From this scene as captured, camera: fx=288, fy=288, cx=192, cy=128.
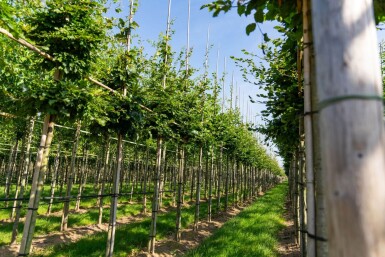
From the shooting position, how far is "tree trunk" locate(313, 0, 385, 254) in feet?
2.95

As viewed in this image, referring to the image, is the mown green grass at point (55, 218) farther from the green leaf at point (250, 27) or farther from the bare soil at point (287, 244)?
the green leaf at point (250, 27)

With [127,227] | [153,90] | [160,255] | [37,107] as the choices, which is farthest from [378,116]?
[127,227]

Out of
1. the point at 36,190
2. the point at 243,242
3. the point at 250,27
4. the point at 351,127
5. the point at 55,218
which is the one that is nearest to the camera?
the point at 351,127

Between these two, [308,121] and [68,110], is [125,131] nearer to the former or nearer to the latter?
[68,110]

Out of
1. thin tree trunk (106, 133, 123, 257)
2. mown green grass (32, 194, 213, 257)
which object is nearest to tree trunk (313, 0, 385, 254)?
thin tree trunk (106, 133, 123, 257)

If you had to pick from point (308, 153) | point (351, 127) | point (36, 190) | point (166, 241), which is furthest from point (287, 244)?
point (351, 127)

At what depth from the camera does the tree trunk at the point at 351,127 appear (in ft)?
2.95

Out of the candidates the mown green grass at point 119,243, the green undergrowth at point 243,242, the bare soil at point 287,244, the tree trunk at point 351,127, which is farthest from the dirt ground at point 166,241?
the tree trunk at point 351,127

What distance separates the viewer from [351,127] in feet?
3.10

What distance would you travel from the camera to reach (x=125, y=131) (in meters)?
7.41

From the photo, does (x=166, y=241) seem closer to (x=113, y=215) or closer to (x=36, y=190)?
(x=113, y=215)

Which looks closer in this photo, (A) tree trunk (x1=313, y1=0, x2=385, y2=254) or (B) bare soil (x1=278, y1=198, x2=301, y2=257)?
(A) tree trunk (x1=313, y1=0, x2=385, y2=254)

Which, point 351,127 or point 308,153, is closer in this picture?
point 351,127

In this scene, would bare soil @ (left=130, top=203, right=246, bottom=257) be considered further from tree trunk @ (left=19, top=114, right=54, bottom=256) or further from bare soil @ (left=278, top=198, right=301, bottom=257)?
tree trunk @ (left=19, top=114, right=54, bottom=256)
